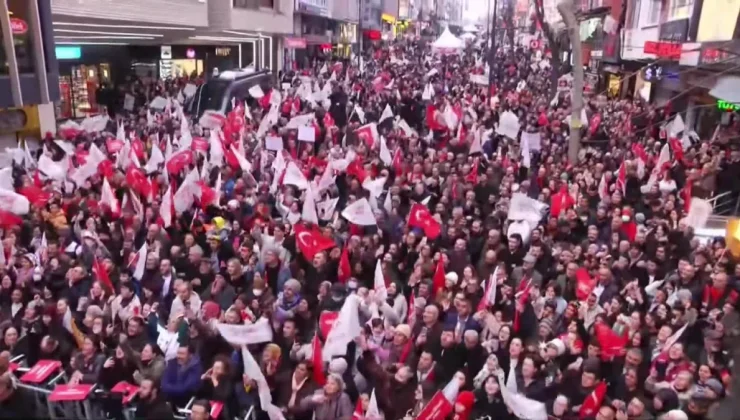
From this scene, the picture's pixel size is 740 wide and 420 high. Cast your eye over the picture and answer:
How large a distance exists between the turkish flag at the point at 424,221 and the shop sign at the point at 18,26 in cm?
1254

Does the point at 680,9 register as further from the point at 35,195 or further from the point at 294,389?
the point at 294,389

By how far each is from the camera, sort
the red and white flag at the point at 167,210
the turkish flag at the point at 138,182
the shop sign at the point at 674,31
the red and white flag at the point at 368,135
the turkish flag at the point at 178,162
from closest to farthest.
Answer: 1. the red and white flag at the point at 167,210
2. the turkish flag at the point at 138,182
3. the turkish flag at the point at 178,162
4. the red and white flag at the point at 368,135
5. the shop sign at the point at 674,31

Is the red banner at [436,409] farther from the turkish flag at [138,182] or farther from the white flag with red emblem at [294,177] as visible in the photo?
the turkish flag at [138,182]

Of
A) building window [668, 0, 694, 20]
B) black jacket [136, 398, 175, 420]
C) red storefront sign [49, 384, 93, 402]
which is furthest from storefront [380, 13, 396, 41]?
black jacket [136, 398, 175, 420]

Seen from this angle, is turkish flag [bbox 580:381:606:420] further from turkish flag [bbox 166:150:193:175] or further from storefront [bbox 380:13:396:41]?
storefront [bbox 380:13:396:41]

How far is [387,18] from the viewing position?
78250 millimetres

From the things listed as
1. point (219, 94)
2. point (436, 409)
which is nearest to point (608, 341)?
point (436, 409)

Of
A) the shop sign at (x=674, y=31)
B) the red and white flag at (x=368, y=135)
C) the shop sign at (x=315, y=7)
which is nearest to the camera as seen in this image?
the red and white flag at (x=368, y=135)

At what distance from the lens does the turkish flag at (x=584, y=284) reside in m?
8.12

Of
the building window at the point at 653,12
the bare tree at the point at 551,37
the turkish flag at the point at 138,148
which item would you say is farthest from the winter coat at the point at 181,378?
the building window at the point at 653,12

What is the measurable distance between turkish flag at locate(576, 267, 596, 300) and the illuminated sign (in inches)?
846

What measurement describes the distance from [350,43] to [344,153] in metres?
46.9

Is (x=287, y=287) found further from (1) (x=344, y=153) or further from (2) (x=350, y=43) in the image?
(2) (x=350, y=43)

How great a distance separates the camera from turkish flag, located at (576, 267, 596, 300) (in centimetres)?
812
